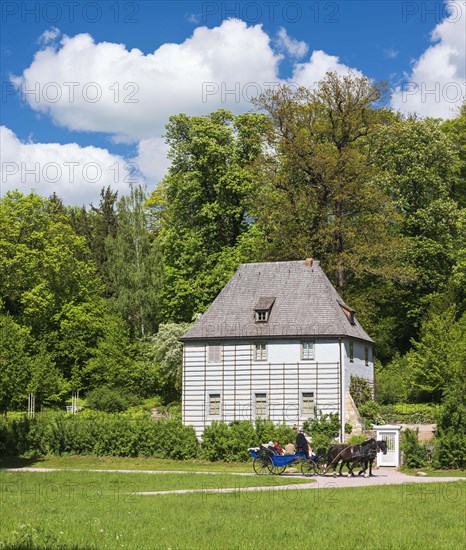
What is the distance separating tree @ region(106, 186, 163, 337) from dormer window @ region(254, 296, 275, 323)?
18.1 meters

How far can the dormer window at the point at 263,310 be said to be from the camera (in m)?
44.8

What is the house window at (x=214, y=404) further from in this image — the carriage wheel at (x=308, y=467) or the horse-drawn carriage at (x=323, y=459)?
the carriage wheel at (x=308, y=467)

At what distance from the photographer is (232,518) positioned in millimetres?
16438

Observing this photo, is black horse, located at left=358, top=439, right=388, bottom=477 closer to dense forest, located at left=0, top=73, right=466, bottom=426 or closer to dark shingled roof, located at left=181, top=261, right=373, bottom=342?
dark shingled roof, located at left=181, top=261, right=373, bottom=342

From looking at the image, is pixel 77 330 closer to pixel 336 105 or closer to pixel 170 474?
pixel 336 105

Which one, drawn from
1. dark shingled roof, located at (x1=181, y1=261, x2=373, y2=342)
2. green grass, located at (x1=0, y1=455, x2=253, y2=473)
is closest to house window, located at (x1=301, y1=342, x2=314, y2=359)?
dark shingled roof, located at (x1=181, y1=261, x2=373, y2=342)

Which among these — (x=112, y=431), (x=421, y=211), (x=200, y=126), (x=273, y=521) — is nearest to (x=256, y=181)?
(x=200, y=126)

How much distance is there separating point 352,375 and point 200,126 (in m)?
24.2

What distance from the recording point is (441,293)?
54.7 metres

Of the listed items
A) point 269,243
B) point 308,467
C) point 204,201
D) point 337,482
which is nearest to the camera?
point 337,482

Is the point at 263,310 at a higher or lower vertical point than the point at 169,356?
higher

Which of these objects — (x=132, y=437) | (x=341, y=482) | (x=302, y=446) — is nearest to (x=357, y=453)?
(x=302, y=446)

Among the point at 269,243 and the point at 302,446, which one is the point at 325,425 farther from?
the point at 269,243

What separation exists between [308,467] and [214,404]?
51.8 ft
